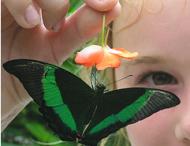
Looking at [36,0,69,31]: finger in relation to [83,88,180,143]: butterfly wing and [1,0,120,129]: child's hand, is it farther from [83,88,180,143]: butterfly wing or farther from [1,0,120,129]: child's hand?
[83,88,180,143]: butterfly wing

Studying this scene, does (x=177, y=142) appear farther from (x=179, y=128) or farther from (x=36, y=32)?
(x=36, y=32)

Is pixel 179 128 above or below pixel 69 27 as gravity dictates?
below

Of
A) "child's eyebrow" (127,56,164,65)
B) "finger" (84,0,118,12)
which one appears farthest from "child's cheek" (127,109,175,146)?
"finger" (84,0,118,12)

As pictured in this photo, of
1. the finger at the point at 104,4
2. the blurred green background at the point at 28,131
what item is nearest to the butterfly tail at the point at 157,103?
the finger at the point at 104,4

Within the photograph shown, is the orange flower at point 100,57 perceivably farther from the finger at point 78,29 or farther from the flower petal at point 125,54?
the finger at point 78,29

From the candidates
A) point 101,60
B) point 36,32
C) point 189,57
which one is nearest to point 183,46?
point 189,57

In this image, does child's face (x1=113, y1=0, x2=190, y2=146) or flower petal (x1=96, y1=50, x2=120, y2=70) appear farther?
child's face (x1=113, y1=0, x2=190, y2=146)
